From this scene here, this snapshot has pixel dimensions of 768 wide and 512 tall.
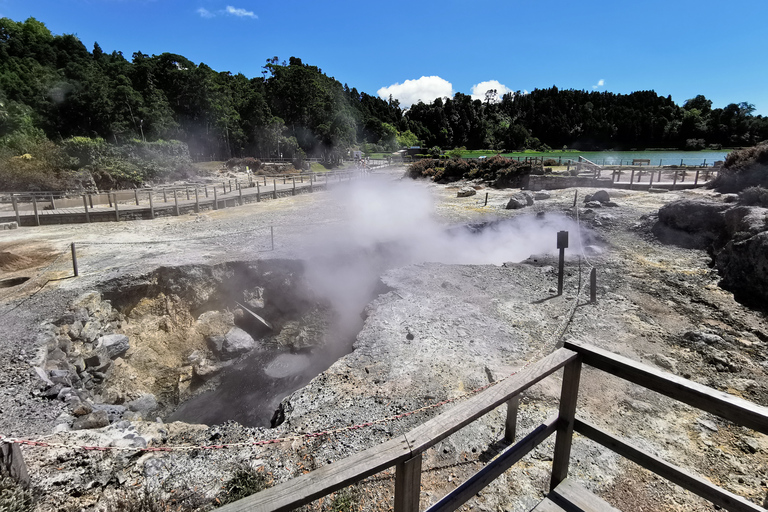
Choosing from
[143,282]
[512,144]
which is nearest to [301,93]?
[512,144]

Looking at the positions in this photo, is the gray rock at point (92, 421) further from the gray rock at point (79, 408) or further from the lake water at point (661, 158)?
the lake water at point (661, 158)

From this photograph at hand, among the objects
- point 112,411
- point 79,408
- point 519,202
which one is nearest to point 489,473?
point 79,408

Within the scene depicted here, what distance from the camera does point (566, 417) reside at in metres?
2.45

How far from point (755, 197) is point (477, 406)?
15.0 m

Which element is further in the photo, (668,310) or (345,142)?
(345,142)

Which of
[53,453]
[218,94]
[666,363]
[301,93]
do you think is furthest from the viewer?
[301,93]

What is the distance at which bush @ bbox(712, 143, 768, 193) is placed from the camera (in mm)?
17453

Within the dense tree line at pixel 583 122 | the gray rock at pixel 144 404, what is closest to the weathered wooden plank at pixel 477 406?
the gray rock at pixel 144 404

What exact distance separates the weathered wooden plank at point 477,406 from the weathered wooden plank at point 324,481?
94mm

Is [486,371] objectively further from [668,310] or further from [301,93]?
[301,93]

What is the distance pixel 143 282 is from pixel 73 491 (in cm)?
657

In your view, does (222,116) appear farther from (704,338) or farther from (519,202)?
(704,338)

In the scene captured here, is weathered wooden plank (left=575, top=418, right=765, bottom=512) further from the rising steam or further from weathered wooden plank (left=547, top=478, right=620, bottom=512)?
the rising steam

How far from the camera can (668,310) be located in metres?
7.54
